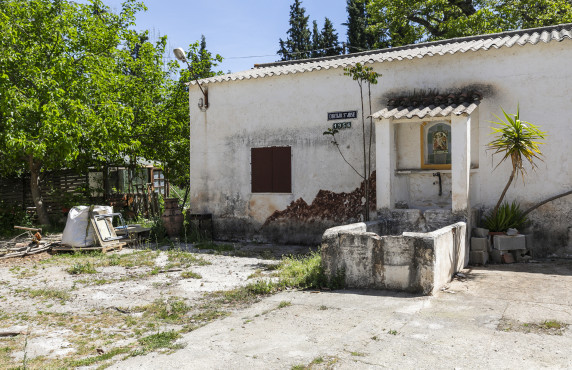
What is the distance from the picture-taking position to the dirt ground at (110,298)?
16.6ft

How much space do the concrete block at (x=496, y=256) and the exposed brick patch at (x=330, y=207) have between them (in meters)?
2.66

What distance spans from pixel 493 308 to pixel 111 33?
14046 millimetres

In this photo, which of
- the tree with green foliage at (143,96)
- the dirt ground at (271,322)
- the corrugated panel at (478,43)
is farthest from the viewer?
the tree with green foliage at (143,96)

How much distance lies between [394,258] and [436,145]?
4.05 meters

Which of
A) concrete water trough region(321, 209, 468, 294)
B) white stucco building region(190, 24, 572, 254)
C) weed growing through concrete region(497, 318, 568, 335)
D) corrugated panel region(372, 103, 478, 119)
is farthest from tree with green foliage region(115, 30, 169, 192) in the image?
weed growing through concrete region(497, 318, 568, 335)

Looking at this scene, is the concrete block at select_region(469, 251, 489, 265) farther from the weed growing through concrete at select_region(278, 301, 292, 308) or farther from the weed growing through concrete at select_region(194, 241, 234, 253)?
the weed growing through concrete at select_region(194, 241, 234, 253)

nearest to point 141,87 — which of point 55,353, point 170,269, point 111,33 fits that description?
point 111,33

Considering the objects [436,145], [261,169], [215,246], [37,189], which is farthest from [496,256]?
[37,189]

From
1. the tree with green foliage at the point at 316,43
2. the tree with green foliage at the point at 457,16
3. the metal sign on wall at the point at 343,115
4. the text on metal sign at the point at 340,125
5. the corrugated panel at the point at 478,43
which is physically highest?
the tree with green foliage at the point at 316,43

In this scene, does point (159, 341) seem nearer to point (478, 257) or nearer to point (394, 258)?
point (394, 258)

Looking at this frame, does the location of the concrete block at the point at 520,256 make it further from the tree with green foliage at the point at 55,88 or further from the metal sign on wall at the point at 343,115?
the tree with green foliage at the point at 55,88

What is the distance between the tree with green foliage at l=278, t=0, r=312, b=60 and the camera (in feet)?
115

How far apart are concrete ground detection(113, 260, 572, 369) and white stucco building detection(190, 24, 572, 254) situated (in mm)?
2756

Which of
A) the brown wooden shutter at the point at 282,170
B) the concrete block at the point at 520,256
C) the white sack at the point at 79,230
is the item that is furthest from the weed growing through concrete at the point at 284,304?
the white sack at the point at 79,230
